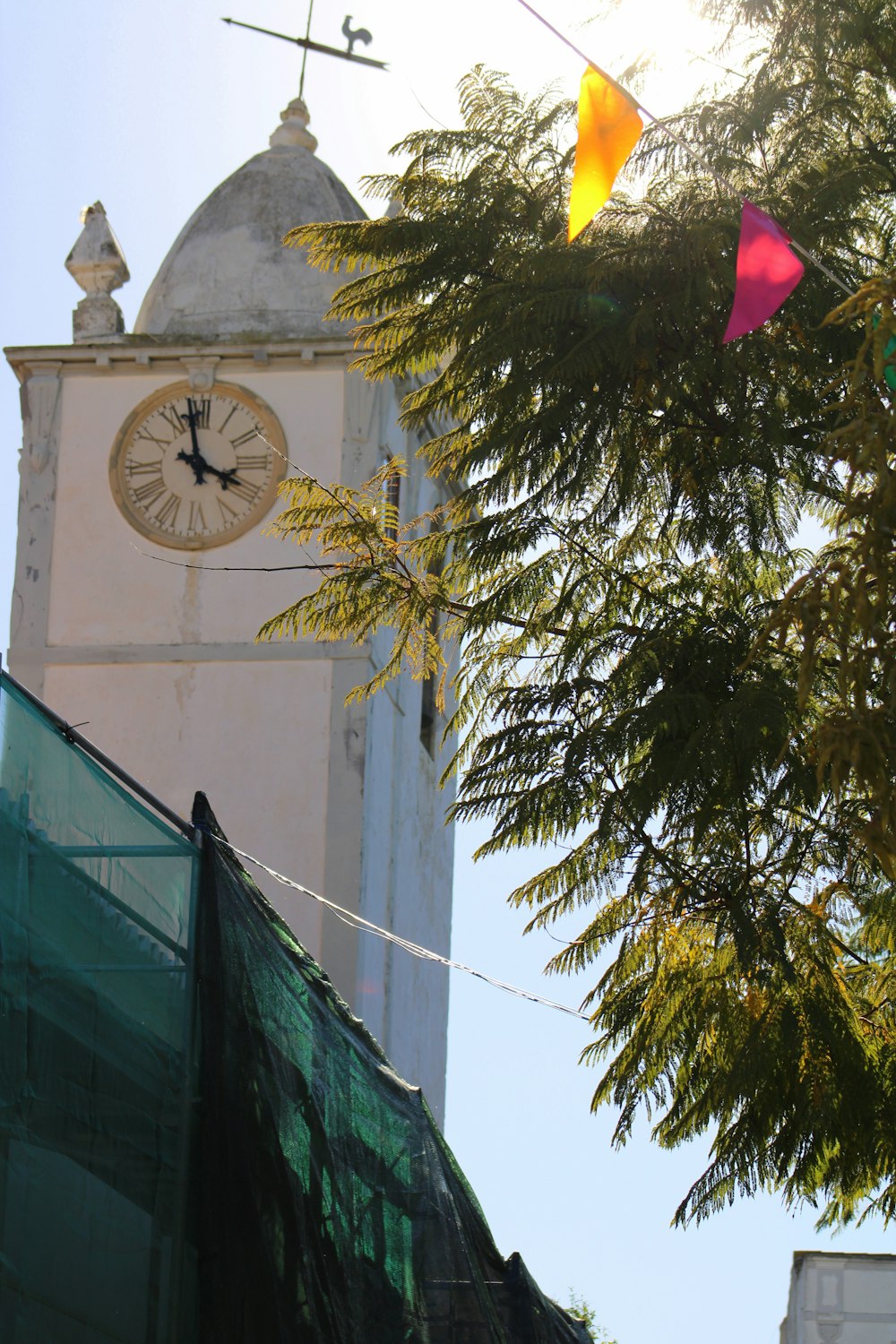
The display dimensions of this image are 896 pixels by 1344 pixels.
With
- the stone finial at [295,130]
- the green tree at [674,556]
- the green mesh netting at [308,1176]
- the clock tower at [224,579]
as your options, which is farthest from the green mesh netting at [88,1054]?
the stone finial at [295,130]

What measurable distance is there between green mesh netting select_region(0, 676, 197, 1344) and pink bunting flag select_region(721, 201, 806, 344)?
2762mm

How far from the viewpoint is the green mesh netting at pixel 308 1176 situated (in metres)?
7.91

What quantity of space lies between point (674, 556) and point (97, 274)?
13053 millimetres

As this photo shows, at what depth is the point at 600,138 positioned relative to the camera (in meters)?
8.18

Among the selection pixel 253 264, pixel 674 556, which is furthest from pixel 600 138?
pixel 253 264

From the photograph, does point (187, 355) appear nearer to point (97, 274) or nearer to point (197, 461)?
point (197, 461)

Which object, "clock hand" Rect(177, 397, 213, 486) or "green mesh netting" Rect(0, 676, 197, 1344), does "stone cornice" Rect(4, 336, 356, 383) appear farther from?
"green mesh netting" Rect(0, 676, 197, 1344)

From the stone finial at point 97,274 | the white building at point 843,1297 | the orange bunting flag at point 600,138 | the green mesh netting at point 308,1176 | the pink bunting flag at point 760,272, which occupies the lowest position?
the green mesh netting at point 308,1176

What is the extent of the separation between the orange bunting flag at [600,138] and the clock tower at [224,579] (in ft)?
38.4

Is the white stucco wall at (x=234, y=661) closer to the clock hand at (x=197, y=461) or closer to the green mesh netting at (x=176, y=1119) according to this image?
the clock hand at (x=197, y=461)

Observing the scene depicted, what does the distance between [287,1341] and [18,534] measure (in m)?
14.4

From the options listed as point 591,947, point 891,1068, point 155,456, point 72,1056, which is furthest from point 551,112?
point 155,456

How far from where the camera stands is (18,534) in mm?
21328

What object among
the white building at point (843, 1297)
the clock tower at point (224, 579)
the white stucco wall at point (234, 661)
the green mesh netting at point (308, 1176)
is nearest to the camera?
the green mesh netting at point (308, 1176)
